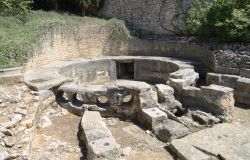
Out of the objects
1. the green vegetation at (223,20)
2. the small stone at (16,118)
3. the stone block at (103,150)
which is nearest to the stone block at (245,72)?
the green vegetation at (223,20)

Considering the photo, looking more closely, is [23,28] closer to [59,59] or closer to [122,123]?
[59,59]

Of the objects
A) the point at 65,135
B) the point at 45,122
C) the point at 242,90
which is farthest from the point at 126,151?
the point at 242,90

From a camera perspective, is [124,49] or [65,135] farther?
[124,49]

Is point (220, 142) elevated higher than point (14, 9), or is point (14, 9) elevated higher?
point (14, 9)

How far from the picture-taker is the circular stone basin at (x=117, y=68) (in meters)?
12.5

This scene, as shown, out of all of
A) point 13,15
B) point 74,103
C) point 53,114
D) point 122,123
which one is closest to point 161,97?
Result: point 122,123

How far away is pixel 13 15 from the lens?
13422 millimetres

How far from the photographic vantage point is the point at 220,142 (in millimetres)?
6801

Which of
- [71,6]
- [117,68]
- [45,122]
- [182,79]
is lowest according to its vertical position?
[45,122]

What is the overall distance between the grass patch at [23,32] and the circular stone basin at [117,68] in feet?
3.51

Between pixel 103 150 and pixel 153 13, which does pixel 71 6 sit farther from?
pixel 103 150

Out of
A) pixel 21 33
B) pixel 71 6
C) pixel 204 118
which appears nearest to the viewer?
pixel 204 118

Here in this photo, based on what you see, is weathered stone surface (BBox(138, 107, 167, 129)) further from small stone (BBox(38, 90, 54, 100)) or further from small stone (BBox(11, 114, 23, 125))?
small stone (BBox(11, 114, 23, 125))

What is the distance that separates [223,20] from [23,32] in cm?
811
